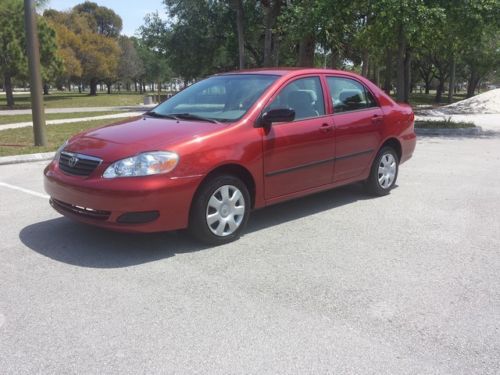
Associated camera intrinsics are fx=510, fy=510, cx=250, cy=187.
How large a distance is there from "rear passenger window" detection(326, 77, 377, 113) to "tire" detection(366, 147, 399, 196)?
0.69 metres

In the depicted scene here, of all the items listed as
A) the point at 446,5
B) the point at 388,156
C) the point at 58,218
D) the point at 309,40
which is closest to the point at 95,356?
the point at 58,218

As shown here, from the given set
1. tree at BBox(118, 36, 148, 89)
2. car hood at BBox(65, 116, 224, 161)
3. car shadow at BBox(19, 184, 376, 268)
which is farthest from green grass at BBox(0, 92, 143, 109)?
car hood at BBox(65, 116, 224, 161)

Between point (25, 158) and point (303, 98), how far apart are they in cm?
657

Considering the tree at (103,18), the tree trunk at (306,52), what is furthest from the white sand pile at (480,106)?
the tree at (103,18)

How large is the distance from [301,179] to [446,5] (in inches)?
439

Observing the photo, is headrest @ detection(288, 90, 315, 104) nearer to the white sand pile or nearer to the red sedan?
the red sedan

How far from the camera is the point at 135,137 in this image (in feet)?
15.4

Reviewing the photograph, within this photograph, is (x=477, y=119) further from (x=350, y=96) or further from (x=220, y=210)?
(x=220, y=210)

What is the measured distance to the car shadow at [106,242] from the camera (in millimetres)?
4492

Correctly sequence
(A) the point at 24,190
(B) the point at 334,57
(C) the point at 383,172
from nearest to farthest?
(C) the point at 383,172, (A) the point at 24,190, (B) the point at 334,57

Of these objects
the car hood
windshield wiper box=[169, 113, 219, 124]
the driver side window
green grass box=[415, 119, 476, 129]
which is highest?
the driver side window

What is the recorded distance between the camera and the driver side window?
5422 mm

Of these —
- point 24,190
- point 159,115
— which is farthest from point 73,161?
point 24,190

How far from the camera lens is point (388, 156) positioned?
686 cm
